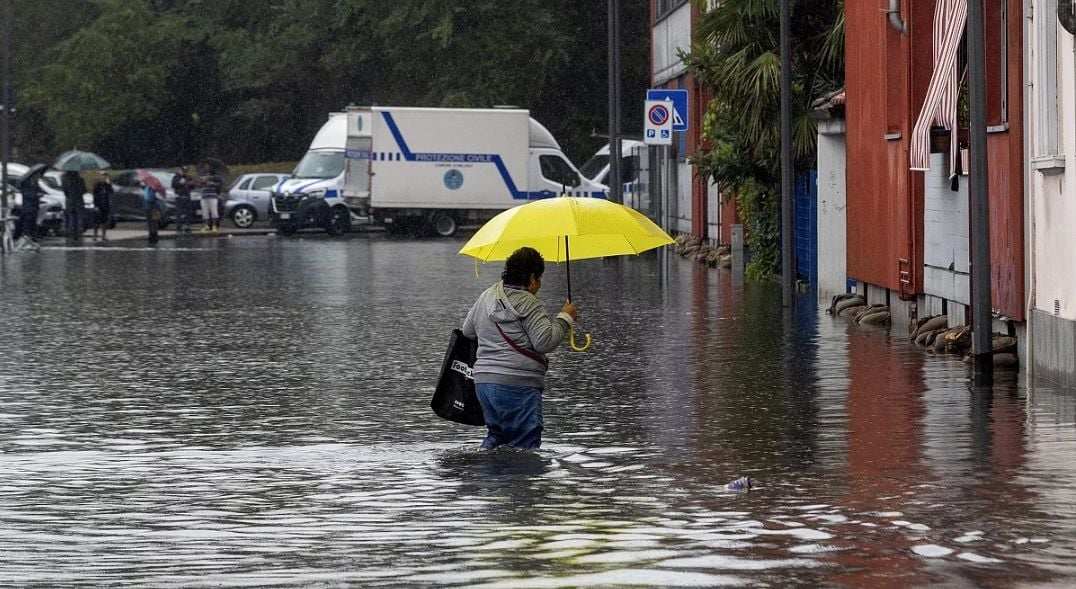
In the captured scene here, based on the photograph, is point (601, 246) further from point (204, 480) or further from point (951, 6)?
point (951, 6)

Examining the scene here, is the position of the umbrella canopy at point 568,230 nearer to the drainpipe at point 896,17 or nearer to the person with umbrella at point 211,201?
the drainpipe at point 896,17

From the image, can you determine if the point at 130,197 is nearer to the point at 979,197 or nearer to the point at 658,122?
the point at 658,122

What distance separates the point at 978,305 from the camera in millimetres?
15352

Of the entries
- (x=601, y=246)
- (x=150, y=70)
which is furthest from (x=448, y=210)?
(x=601, y=246)

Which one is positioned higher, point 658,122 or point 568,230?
point 658,122

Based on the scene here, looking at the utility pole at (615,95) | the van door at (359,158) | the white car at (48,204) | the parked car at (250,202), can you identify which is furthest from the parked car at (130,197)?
the utility pole at (615,95)

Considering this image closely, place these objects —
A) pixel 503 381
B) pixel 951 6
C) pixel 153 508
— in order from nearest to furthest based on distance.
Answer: pixel 153 508, pixel 503 381, pixel 951 6

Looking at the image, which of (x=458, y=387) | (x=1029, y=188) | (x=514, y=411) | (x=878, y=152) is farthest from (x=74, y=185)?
(x=514, y=411)

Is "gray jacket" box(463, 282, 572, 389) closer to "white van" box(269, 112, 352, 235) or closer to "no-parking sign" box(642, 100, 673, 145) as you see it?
"no-parking sign" box(642, 100, 673, 145)

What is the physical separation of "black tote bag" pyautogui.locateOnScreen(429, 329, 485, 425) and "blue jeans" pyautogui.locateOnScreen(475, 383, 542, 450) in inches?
6.3

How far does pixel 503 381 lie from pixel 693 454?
1041 mm

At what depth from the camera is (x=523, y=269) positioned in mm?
10914

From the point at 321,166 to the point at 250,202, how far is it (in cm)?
519

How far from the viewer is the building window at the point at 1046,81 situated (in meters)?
14.9
